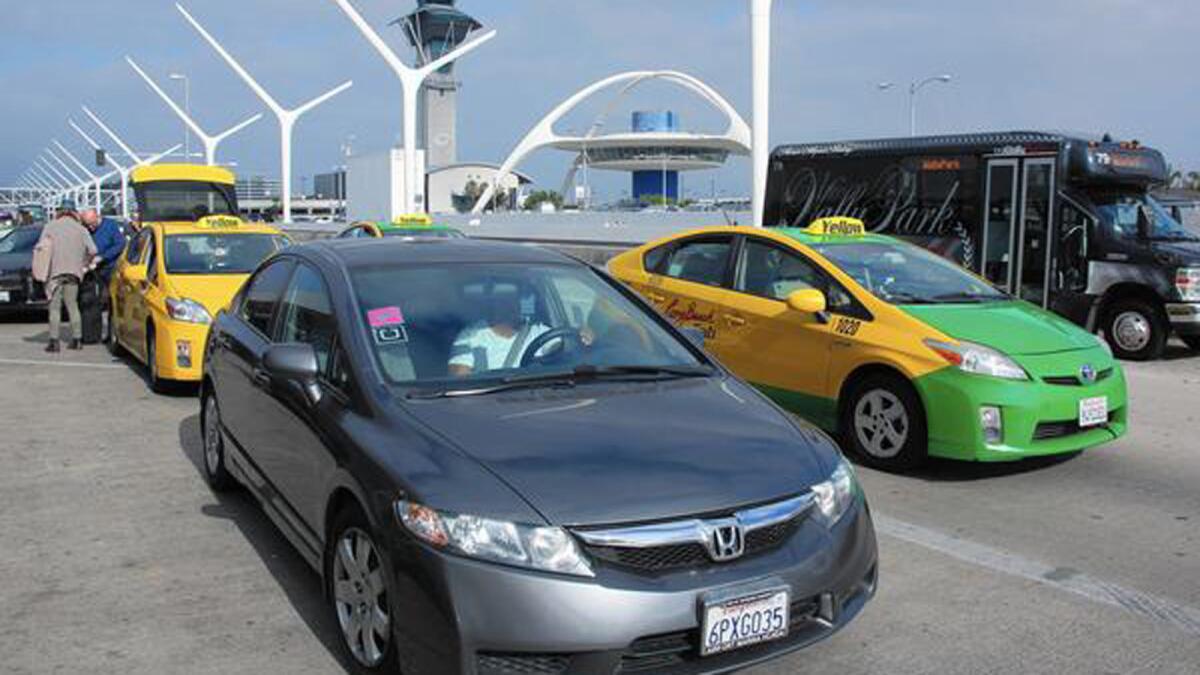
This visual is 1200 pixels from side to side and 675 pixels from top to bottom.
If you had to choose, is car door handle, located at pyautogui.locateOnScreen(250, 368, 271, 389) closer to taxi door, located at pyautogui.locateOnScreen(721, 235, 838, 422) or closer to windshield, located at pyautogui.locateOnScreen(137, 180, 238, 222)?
taxi door, located at pyautogui.locateOnScreen(721, 235, 838, 422)

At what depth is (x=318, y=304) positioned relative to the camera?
4.52 metres

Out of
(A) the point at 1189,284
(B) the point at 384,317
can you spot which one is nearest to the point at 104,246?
(B) the point at 384,317

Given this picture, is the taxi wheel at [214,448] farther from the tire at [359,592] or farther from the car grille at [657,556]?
the car grille at [657,556]

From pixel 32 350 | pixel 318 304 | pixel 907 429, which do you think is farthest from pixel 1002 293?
pixel 32 350

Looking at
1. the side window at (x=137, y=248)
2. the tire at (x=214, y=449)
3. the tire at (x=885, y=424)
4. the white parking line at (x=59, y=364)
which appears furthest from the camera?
the white parking line at (x=59, y=364)

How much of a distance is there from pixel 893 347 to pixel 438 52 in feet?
412

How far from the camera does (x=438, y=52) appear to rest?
12556cm

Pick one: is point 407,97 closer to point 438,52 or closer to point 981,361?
point 981,361

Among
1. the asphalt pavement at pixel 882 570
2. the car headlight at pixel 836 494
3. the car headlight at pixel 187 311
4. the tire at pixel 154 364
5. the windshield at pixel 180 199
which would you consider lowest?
the asphalt pavement at pixel 882 570

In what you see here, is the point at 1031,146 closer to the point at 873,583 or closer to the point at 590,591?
the point at 873,583

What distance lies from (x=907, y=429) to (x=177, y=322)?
20.0 ft

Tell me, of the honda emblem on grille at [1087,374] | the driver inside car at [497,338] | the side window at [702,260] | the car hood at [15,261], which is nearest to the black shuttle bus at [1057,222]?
the side window at [702,260]

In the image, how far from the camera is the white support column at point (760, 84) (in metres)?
19.7

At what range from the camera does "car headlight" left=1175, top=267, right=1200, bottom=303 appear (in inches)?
446
